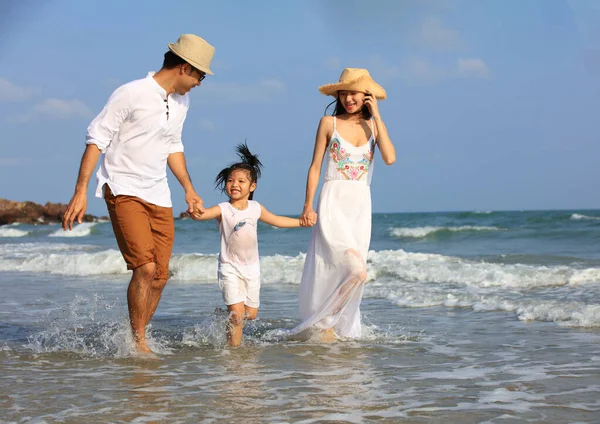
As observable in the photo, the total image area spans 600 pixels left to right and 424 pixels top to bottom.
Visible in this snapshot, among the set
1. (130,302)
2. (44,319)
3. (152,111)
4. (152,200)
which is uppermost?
(152,111)

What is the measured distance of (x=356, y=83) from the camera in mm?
5895

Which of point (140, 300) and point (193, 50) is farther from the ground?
point (193, 50)

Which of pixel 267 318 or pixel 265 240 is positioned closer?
pixel 267 318

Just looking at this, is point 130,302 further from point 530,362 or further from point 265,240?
point 265,240

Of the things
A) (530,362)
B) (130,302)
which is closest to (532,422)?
(530,362)

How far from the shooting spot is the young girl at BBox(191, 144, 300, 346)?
6.10 meters

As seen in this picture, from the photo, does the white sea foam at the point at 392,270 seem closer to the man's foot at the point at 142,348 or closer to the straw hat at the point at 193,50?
the man's foot at the point at 142,348

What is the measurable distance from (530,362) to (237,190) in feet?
8.54

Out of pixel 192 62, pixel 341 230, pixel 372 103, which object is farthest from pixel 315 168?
pixel 192 62

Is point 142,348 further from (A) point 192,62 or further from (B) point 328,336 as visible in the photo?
(A) point 192,62

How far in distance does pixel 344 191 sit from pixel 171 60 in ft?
5.52

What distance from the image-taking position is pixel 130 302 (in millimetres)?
5434

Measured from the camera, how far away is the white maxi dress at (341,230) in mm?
6004

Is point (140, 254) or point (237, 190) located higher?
point (237, 190)
